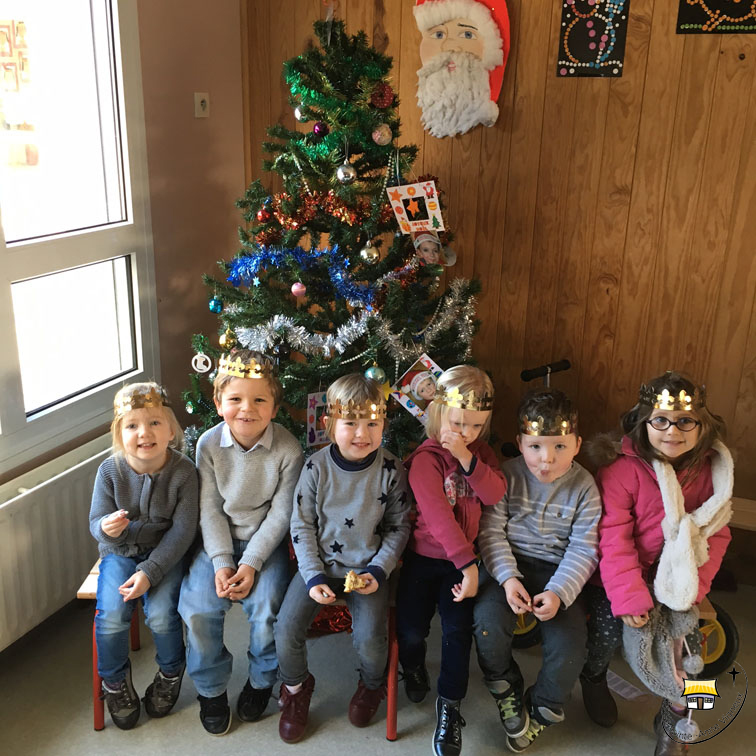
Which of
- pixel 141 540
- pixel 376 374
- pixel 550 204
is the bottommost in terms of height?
pixel 141 540

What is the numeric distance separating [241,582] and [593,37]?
2022 millimetres

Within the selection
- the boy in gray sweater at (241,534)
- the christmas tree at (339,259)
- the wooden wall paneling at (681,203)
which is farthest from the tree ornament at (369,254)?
the wooden wall paneling at (681,203)

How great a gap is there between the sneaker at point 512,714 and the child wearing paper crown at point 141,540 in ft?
2.82

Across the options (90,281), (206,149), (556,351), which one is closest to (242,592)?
(90,281)

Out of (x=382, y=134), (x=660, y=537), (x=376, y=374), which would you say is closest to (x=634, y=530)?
(x=660, y=537)

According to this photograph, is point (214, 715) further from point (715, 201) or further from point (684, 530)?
point (715, 201)

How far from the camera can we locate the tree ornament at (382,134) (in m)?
2.21

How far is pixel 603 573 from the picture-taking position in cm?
205

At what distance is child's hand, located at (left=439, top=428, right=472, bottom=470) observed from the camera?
6.70ft

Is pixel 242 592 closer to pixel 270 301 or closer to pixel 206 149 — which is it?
pixel 270 301

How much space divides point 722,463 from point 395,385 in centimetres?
94

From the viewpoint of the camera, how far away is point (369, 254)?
7.42ft

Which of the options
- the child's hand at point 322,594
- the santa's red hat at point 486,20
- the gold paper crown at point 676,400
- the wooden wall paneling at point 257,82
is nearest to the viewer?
the child's hand at point 322,594

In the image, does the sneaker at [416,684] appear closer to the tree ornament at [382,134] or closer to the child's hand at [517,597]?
the child's hand at [517,597]
